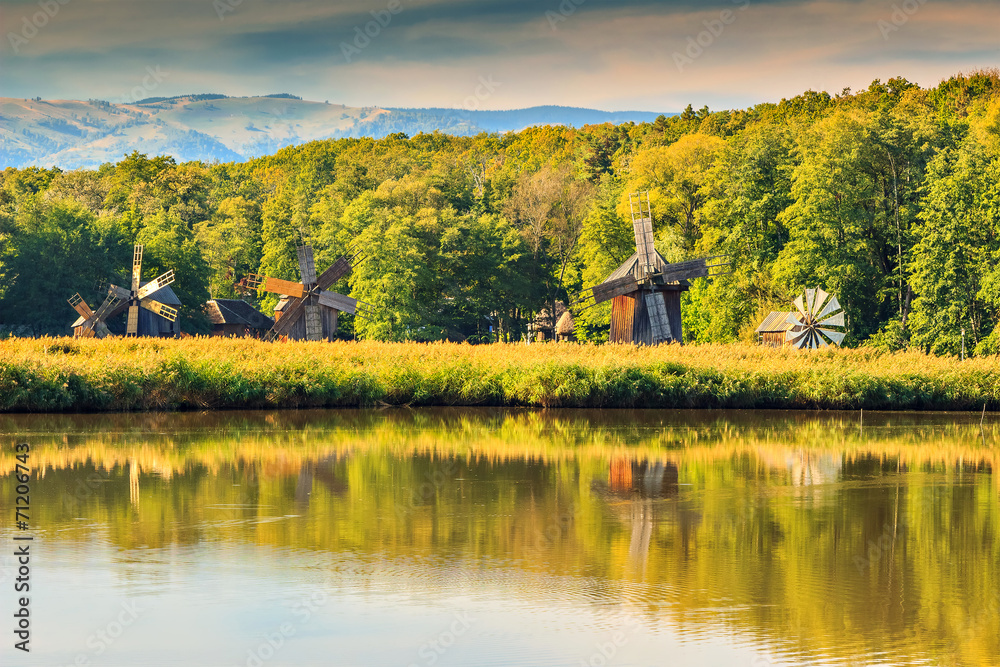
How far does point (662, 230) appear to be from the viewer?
62.7m

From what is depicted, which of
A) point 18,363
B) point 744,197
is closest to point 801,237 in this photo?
point 744,197

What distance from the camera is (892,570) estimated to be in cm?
1173

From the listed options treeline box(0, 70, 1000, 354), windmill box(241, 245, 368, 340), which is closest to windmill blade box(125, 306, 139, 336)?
treeline box(0, 70, 1000, 354)

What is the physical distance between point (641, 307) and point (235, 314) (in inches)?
1255

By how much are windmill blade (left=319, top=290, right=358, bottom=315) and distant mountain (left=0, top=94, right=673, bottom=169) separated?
6990 cm

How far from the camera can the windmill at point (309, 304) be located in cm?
4806

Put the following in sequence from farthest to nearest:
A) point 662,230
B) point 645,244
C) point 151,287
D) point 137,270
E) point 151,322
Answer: point 662,230 < point 151,322 < point 137,270 < point 151,287 < point 645,244

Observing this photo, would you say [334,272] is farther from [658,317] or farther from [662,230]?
[662,230]

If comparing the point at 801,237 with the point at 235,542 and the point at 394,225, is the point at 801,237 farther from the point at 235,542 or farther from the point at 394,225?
the point at 235,542

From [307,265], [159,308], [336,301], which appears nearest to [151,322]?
[159,308]

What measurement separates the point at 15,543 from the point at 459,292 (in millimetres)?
51684

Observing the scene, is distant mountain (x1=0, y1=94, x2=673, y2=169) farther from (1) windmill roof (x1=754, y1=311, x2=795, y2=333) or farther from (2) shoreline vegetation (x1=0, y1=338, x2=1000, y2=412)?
(2) shoreline vegetation (x1=0, y1=338, x2=1000, y2=412)

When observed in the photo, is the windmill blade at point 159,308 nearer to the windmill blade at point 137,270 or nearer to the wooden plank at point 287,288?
the windmill blade at point 137,270

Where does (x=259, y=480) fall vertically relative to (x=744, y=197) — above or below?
below
